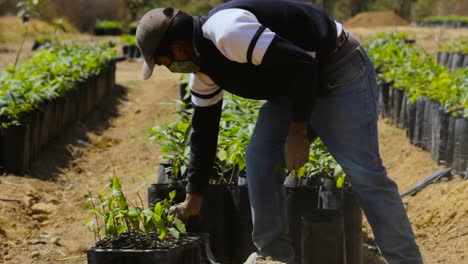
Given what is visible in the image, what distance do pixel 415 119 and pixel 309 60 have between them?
502 cm

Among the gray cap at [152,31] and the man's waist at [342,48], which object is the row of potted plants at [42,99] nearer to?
the gray cap at [152,31]

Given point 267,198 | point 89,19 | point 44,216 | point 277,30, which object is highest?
point 89,19

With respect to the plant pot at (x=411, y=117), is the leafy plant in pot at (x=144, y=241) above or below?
below

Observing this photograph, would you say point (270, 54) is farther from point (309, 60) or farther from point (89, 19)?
point (89, 19)

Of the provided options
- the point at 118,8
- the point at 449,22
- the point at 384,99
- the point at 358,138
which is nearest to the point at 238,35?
the point at 358,138

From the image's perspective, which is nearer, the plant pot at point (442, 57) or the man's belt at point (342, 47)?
the man's belt at point (342, 47)

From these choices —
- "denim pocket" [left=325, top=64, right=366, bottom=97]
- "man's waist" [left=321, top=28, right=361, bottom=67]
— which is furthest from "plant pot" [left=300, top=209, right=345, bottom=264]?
"man's waist" [left=321, top=28, right=361, bottom=67]

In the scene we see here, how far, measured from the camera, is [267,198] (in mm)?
3883

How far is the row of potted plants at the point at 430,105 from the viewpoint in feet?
20.8

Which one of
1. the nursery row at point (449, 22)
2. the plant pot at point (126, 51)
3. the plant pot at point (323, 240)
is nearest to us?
the plant pot at point (323, 240)

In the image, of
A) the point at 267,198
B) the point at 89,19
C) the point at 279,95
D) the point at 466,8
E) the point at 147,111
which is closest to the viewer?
the point at 279,95

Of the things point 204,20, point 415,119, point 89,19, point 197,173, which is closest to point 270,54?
point 204,20

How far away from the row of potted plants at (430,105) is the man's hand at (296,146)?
9.53ft

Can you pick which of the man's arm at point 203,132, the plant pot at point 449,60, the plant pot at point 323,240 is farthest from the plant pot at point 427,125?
the plant pot at point 449,60
